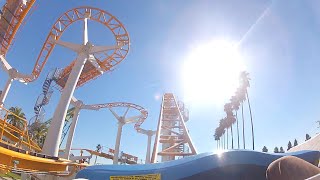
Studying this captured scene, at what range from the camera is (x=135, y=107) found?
5053cm

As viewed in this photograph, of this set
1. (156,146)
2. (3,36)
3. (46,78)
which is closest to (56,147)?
(156,146)

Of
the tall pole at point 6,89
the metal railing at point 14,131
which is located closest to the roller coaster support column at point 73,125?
the tall pole at point 6,89

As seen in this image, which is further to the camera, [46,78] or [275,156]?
[46,78]

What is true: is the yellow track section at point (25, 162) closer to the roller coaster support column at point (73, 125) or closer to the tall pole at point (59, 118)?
the tall pole at point (59, 118)

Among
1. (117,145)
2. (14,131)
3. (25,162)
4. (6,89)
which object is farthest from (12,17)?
(117,145)

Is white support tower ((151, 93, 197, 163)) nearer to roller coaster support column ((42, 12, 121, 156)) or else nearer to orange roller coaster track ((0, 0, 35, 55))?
roller coaster support column ((42, 12, 121, 156))

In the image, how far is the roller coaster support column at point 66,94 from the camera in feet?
63.2

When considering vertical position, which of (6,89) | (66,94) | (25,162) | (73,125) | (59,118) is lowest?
(25,162)

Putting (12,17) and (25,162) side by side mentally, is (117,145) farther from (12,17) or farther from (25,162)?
(25,162)

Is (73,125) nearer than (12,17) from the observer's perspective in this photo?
No

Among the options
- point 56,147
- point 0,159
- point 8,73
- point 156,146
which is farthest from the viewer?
→ point 8,73

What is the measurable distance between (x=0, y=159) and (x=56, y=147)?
9.78m

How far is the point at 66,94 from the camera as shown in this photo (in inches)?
827

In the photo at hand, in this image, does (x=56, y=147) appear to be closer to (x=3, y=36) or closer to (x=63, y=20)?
(x=3, y=36)
